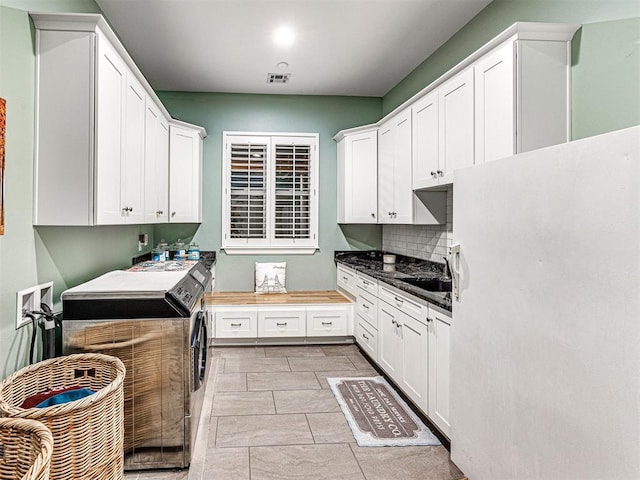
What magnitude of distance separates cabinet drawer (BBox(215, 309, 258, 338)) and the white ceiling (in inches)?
96.5

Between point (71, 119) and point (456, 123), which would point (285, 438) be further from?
point (456, 123)

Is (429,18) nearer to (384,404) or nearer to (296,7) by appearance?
(296,7)

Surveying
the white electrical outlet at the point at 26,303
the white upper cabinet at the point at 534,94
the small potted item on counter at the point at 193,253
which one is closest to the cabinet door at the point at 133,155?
the white electrical outlet at the point at 26,303

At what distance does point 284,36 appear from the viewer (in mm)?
3625

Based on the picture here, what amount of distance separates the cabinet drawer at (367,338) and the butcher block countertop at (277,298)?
0.39 metres

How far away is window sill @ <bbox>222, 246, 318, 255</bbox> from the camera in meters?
5.15

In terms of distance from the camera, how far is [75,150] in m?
2.12

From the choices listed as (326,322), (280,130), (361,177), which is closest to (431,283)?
(326,322)

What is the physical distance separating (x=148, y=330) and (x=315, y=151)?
3479 mm

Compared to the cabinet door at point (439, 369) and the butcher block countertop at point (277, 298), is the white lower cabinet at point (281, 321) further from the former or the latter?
the cabinet door at point (439, 369)

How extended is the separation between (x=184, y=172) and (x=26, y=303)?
284cm

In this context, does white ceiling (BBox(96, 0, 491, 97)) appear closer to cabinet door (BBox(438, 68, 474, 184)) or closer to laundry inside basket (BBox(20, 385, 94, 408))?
cabinet door (BBox(438, 68, 474, 184))

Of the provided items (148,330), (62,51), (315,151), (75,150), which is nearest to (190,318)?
(148,330)

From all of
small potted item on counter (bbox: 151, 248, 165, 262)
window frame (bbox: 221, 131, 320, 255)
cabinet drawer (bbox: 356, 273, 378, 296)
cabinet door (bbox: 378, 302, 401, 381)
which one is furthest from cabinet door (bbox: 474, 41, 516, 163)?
small potted item on counter (bbox: 151, 248, 165, 262)
